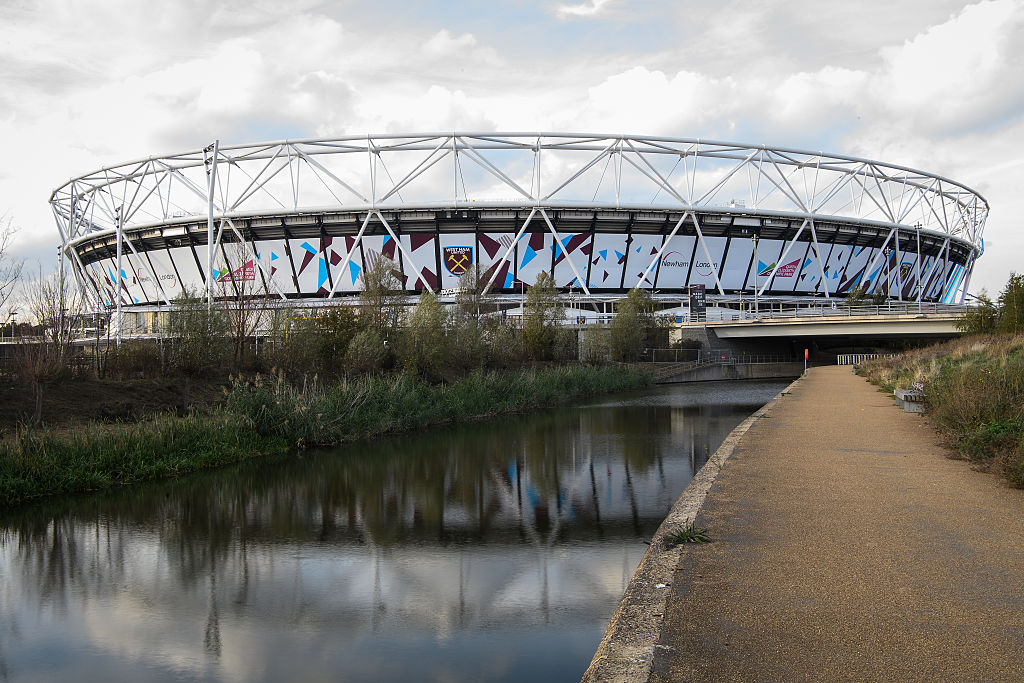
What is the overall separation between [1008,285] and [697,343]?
2437 centimetres

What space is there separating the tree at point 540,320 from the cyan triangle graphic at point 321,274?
76.7 ft

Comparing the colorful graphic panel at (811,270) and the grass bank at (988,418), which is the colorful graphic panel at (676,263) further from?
the grass bank at (988,418)

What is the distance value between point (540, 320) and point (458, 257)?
68.3 ft

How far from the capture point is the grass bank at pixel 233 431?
11.0 m

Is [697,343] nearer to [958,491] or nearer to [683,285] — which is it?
[683,285]

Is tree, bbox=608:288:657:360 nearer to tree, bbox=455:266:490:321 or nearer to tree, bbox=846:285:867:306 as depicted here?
tree, bbox=455:266:490:321

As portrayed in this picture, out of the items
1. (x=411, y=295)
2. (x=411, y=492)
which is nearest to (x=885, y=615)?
(x=411, y=492)

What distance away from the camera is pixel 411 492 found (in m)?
10.9

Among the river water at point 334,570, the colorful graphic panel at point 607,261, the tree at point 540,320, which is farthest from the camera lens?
the colorful graphic panel at point 607,261

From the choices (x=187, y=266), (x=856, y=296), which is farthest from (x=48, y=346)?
(x=856, y=296)

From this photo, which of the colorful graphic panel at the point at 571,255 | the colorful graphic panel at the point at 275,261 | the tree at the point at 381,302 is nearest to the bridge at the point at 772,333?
the colorful graphic panel at the point at 571,255

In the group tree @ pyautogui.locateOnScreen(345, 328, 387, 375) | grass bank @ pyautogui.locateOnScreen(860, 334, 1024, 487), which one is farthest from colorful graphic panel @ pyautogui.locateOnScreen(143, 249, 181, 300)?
grass bank @ pyautogui.locateOnScreen(860, 334, 1024, 487)

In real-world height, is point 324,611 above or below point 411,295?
below

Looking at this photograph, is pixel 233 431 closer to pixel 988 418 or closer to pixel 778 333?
pixel 988 418
